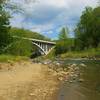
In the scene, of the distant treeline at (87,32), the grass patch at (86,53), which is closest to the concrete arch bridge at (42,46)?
the distant treeline at (87,32)

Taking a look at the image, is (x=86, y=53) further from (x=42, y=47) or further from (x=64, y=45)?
(x=64, y=45)

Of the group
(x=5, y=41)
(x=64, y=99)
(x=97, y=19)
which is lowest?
(x=64, y=99)

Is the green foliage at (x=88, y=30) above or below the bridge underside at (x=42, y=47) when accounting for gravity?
above

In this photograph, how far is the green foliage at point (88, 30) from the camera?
89625mm

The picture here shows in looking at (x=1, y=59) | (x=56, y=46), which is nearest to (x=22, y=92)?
(x=1, y=59)

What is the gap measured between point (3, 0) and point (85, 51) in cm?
6786

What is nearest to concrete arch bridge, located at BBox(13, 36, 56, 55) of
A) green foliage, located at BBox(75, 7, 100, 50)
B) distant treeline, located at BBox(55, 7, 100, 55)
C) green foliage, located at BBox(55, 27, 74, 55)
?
green foliage, located at BBox(55, 27, 74, 55)

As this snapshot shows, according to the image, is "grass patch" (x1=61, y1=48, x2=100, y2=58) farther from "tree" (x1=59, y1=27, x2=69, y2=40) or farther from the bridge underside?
"tree" (x1=59, y1=27, x2=69, y2=40)

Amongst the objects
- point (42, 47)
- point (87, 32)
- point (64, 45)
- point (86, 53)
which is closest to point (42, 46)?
point (42, 47)

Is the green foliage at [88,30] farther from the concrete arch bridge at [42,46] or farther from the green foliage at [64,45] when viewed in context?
the concrete arch bridge at [42,46]

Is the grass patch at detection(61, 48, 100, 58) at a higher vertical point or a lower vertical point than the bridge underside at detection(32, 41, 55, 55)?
lower

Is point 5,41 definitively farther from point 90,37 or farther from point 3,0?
point 90,37

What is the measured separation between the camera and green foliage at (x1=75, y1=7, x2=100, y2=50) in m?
89.6

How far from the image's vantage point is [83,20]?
318 feet
